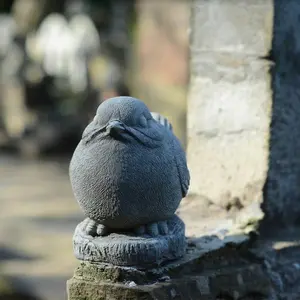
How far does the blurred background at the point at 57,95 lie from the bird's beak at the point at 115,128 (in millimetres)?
2323

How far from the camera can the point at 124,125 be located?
2826 mm

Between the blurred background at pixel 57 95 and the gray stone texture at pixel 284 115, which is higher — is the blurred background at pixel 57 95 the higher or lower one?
the lower one

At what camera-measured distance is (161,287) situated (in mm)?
2865

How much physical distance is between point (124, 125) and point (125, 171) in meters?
0.16

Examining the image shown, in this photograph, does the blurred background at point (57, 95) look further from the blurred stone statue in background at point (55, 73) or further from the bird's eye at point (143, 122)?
the bird's eye at point (143, 122)

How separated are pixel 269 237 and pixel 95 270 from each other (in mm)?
1078

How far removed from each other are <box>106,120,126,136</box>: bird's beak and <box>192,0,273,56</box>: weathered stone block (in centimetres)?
107

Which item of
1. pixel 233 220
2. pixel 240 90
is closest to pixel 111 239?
pixel 233 220

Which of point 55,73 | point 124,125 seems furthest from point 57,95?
point 124,125

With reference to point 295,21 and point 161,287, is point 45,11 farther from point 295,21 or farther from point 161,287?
point 161,287

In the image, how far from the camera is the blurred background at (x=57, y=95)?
6.04 metres

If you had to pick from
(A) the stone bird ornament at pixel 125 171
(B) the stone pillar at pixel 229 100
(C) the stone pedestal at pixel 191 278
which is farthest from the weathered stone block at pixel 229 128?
(A) the stone bird ornament at pixel 125 171

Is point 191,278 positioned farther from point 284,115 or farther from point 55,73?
point 55,73

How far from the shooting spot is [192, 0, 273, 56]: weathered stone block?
142 inches
